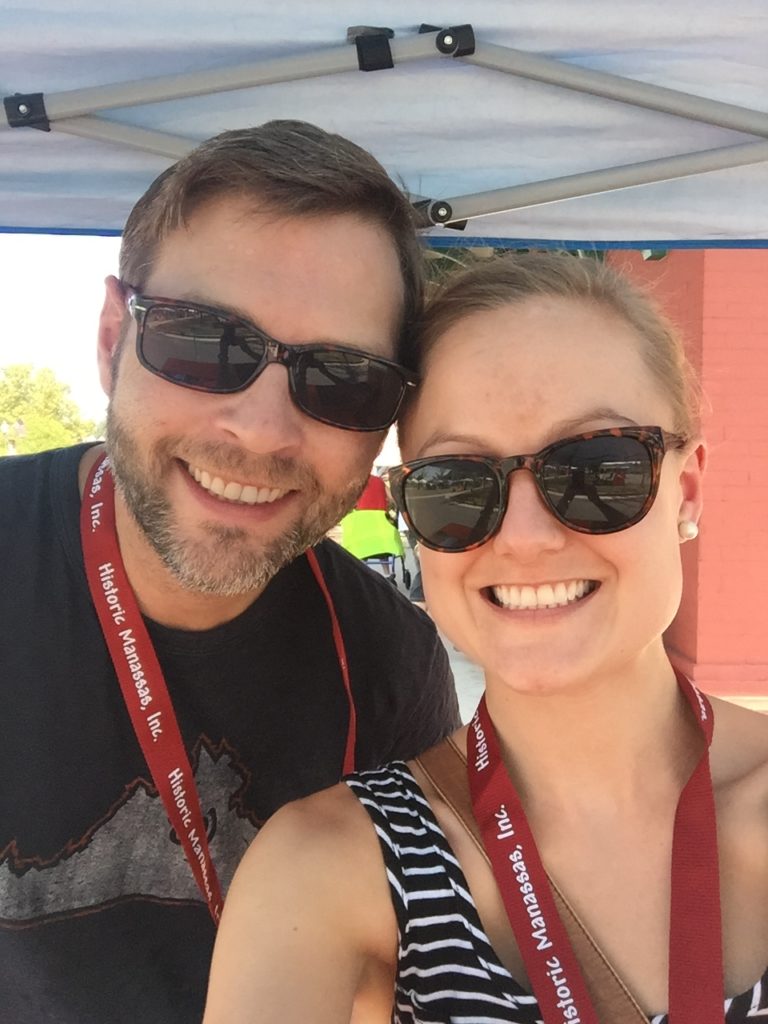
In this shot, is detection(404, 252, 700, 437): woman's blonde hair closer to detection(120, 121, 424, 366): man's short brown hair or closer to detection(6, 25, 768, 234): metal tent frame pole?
detection(120, 121, 424, 366): man's short brown hair

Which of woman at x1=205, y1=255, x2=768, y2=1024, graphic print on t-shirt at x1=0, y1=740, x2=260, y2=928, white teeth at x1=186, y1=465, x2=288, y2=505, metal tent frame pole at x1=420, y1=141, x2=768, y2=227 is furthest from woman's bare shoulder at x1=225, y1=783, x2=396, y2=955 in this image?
metal tent frame pole at x1=420, y1=141, x2=768, y2=227

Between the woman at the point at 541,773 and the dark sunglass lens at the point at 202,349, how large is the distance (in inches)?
14.9

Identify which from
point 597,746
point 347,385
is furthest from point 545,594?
point 347,385

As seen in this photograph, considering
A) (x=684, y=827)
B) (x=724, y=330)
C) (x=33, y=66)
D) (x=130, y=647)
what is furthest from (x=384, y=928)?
(x=724, y=330)

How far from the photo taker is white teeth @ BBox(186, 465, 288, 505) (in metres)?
1.68

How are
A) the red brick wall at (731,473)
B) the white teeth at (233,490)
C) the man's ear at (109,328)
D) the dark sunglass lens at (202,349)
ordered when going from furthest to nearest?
the red brick wall at (731,473) < the man's ear at (109,328) < the white teeth at (233,490) < the dark sunglass lens at (202,349)

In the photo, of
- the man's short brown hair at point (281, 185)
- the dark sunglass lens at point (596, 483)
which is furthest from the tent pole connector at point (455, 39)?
the dark sunglass lens at point (596, 483)

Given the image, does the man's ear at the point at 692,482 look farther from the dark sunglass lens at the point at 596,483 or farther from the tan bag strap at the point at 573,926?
the tan bag strap at the point at 573,926

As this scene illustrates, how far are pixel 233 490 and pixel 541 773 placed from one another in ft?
2.66

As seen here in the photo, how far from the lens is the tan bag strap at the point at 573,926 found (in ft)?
3.71

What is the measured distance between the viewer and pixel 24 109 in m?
1.78

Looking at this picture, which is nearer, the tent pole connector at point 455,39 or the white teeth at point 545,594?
the white teeth at point 545,594

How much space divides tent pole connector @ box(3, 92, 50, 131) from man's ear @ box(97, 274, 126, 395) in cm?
35

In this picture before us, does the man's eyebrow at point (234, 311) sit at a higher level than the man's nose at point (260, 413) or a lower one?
higher
